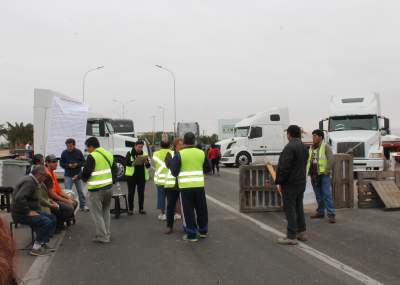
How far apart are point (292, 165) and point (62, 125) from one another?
8153mm

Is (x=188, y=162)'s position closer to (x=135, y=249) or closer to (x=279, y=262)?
(x=135, y=249)

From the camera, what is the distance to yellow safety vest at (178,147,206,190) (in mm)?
7758

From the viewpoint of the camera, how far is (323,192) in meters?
9.33

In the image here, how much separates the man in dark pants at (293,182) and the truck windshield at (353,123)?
516 inches

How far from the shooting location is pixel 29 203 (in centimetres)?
700

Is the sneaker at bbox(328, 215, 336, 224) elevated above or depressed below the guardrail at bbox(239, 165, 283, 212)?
below

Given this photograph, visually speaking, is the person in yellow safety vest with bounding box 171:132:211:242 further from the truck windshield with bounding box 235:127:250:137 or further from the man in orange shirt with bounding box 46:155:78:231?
the truck windshield with bounding box 235:127:250:137

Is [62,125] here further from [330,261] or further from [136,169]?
[330,261]

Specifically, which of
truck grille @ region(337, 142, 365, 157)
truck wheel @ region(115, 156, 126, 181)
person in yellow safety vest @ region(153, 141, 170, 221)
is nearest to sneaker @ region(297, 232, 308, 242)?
person in yellow safety vest @ region(153, 141, 170, 221)

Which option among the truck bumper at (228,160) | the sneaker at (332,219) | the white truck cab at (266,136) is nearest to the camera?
the sneaker at (332,219)

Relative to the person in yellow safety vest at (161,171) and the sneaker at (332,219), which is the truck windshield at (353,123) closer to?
the sneaker at (332,219)

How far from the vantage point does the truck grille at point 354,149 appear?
61.7ft

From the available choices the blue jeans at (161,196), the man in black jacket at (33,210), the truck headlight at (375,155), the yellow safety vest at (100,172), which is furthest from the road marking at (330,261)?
the truck headlight at (375,155)

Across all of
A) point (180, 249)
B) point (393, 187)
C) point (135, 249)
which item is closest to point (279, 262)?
point (180, 249)
